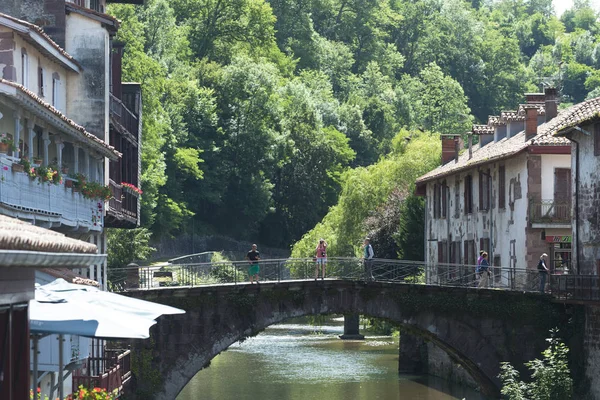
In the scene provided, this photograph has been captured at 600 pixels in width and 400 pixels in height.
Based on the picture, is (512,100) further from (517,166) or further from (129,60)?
(517,166)

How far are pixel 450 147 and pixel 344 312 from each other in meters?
21.8

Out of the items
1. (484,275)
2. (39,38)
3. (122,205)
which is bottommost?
(484,275)

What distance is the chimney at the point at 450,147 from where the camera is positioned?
66.4 metres

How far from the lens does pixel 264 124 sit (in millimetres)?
95438

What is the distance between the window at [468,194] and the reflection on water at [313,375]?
293 inches

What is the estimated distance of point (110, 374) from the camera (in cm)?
3306

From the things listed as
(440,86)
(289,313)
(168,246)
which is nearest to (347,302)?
(289,313)

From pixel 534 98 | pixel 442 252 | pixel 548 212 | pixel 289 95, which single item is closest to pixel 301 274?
pixel 548 212

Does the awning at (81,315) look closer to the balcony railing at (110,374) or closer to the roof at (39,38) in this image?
the balcony railing at (110,374)

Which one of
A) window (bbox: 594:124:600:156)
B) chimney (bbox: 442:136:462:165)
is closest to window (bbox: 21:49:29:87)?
window (bbox: 594:124:600:156)

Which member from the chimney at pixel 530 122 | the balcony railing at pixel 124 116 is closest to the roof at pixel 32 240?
the balcony railing at pixel 124 116

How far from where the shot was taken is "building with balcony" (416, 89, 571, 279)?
47844mm

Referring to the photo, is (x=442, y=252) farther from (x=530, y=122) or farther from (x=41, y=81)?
(x=41, y=81)

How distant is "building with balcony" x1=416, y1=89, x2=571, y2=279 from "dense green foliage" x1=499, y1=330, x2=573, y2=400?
4.28 metres
